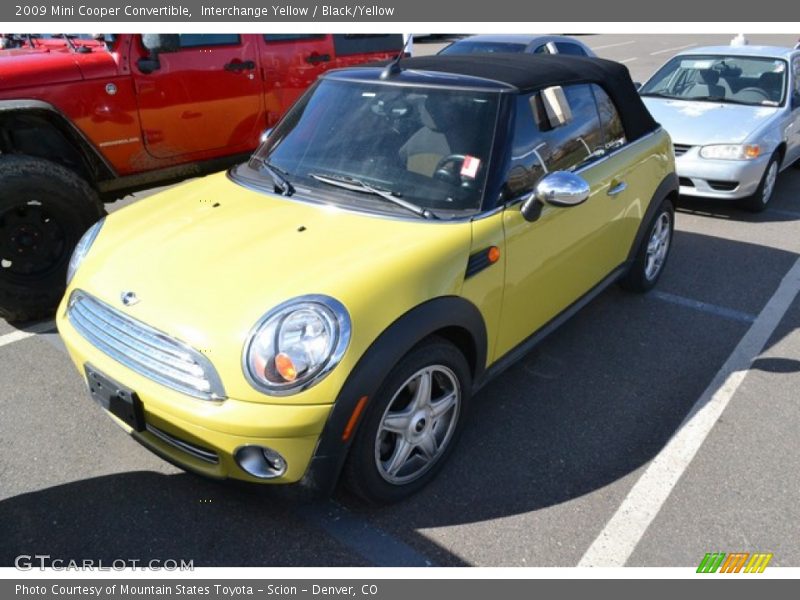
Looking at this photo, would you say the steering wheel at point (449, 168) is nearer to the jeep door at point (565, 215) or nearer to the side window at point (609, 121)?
the jeep door at point (565, 215)

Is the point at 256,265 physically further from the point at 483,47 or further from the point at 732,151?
the point at 483,47

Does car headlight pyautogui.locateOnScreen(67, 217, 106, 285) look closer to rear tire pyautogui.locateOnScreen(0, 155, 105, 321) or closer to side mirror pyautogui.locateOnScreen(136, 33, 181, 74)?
rear tire pyautogui.locateOnScreen(0, 155, 105, 321)

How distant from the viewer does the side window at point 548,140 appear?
2.90 meters

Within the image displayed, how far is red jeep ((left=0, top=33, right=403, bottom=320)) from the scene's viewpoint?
4.04 m

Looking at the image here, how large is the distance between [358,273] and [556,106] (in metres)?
1.62

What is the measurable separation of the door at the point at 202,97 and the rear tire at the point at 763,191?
4.90m

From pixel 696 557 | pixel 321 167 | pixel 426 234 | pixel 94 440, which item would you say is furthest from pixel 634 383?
pixel 94 440

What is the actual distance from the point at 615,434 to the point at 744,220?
428 cm

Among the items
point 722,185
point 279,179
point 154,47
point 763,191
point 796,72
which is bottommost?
point 763,191

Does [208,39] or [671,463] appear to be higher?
[208,39]

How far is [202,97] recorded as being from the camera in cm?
508

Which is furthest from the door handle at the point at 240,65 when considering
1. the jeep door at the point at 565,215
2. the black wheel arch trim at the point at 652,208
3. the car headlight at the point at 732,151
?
the car headlight at the point at 732,151

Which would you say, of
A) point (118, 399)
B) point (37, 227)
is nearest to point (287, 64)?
point (37, 227)

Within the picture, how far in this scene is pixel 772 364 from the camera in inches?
146
